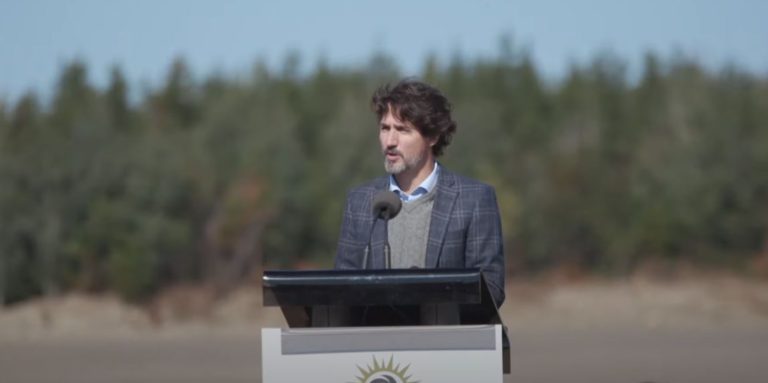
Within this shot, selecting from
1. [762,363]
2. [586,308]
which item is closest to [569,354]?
[762,363]

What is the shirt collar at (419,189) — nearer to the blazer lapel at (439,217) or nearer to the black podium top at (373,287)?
the blazer lapel at (439,217)

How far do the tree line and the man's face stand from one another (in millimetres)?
26411

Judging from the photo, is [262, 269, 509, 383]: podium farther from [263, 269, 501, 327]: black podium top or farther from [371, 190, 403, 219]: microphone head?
[371, 190, 403, 219]: microphone head

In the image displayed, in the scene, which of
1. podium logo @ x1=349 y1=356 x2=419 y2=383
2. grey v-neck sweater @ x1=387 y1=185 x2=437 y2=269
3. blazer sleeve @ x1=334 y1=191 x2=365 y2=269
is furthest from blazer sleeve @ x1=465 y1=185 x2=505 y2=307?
podium logo @ x1=349 y1=356 x2=419 y2=383

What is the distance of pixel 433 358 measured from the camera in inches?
163

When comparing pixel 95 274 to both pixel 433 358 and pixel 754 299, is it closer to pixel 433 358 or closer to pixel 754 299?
pixel 754 299

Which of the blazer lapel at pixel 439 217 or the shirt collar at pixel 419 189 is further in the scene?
the shirt collar at pixel 419 189

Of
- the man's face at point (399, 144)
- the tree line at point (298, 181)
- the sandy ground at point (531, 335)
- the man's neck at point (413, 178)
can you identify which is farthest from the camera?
the tree line at point (298, 181)

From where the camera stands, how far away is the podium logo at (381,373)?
13.6ft

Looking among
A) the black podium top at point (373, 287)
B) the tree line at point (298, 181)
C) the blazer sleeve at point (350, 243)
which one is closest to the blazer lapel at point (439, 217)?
the blazer sleeve at point (350, 243)

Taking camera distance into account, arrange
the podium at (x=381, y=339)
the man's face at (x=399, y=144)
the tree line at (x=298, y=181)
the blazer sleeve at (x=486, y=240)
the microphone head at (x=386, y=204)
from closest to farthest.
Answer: the podium at (x=381, y=339), the microphone head at (x=386, y=204), the blazer sleeve at (x=486, y=240), the man's face at (x=399, y=144), the tree line at (x=298, y=181)

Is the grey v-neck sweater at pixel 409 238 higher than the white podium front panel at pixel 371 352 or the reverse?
higher

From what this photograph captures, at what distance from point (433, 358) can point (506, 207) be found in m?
31.4

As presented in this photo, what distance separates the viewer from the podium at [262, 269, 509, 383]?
4.12 metres
